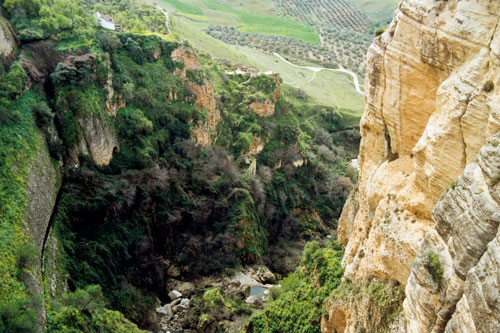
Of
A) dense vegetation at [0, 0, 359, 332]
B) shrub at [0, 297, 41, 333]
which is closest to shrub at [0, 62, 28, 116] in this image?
dense vegetation at [0, 0, 359, 332]

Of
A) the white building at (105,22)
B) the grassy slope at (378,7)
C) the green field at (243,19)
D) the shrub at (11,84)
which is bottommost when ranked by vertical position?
the shrub at (11,84)

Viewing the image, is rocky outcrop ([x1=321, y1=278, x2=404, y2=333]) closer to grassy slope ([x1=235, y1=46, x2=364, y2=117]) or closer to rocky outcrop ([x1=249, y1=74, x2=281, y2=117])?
rocky outcrop ([x1=249, y1=74, x2=281, y2=117])

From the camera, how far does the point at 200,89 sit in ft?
194

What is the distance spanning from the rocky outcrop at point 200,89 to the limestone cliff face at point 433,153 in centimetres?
3710

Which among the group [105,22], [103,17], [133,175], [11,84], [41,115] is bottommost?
[133,175]

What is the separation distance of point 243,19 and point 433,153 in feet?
383

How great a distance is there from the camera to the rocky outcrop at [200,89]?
5794 centimetres

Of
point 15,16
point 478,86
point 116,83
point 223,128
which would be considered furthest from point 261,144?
point 478,86

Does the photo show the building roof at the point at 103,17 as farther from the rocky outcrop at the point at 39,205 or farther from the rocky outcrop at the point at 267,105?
the rocky outcrop at the point at 39,205

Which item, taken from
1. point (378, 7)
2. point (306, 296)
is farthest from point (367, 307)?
point (378, 7)

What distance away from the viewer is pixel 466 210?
12211mm

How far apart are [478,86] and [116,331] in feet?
91.6

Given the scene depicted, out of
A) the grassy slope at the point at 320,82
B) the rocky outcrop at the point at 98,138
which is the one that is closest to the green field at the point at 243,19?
the grassy slope at the point at 320,82

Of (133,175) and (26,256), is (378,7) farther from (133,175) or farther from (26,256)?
(26,256)
